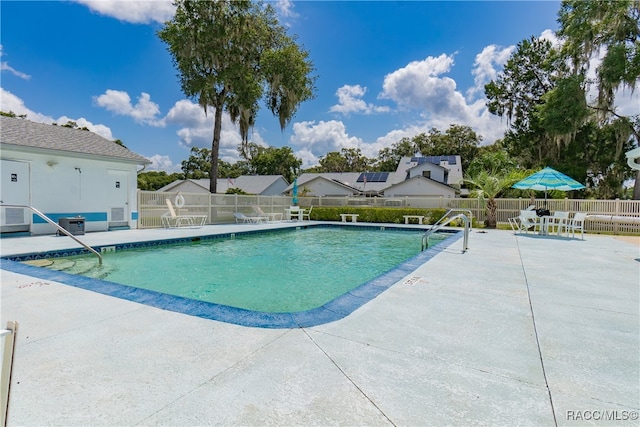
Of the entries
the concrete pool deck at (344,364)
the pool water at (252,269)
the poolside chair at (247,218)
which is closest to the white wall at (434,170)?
the poolside chair at (247,218)

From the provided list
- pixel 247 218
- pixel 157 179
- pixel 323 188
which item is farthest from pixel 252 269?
pixel 157 179

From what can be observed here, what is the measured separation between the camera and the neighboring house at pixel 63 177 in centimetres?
977

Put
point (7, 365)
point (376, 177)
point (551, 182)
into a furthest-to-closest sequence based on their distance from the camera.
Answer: point (376, 177), point (551, 182), point (7, 365)

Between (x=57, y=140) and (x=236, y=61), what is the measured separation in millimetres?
9956

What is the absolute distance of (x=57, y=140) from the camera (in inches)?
445

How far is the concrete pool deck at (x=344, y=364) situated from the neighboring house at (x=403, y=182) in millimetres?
26458

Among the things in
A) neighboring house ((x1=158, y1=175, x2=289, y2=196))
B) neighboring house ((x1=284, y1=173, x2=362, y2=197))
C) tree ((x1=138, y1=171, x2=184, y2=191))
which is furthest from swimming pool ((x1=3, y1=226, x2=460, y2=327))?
tree ((x1=138, y1=171, x2=184, y2=191))

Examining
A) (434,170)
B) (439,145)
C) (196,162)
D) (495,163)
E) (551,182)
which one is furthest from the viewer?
(196,162)

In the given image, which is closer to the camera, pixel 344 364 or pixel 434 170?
pixel 344 364

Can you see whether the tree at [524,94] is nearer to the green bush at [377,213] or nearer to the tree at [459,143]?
the green bush at [377,213]

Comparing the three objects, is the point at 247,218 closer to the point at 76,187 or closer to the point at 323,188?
the point at 76,187

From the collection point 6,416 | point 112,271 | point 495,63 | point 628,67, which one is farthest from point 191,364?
point 495,63

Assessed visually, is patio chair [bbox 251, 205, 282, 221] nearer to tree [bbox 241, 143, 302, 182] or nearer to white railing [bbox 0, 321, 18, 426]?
white railing [bbox 0, 321, 18, 426]

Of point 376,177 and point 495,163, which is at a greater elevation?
point 495,163
